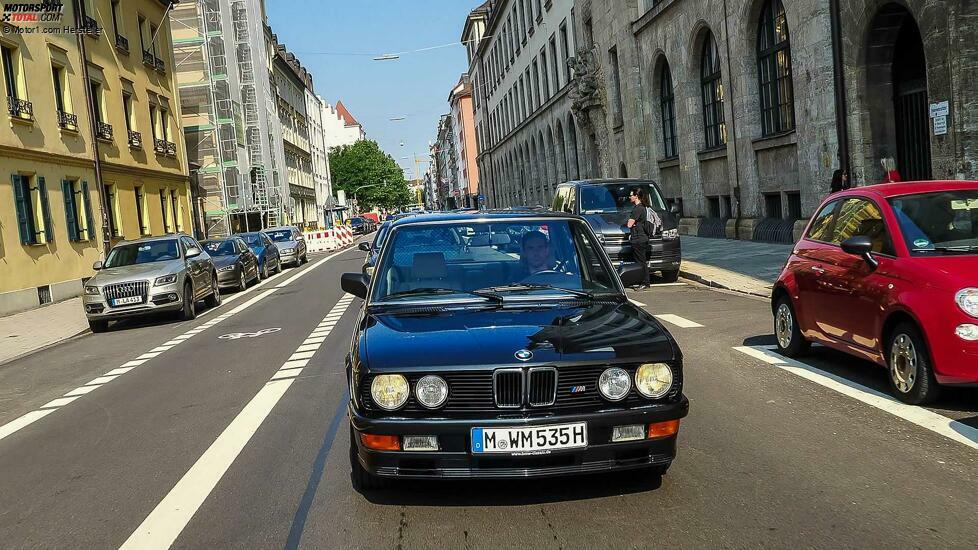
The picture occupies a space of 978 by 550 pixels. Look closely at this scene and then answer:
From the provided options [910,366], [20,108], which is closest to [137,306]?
[20,108]

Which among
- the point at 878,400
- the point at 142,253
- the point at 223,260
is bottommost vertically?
the point at 878,400

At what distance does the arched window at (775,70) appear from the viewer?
21.4 meters

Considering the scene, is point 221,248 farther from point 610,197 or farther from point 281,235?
point 610,197

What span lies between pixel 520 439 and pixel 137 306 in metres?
13.9

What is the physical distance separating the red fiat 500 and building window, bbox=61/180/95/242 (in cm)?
2213

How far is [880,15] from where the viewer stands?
16.6 m

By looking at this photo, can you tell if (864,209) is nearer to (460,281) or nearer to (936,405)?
(936,405)

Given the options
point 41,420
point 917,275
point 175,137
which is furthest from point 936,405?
point 175,137

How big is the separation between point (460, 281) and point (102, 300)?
504 inches

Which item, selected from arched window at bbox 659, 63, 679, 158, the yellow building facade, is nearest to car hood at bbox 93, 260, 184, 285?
the yellow building facade

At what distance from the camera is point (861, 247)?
6848 millimetres

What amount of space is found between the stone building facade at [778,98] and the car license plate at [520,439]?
39.6 ft

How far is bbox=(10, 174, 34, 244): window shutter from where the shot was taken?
2241 centimetres

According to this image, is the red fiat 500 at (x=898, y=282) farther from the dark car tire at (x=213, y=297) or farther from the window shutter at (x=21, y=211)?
the window shutter at (x=21, y=211)
